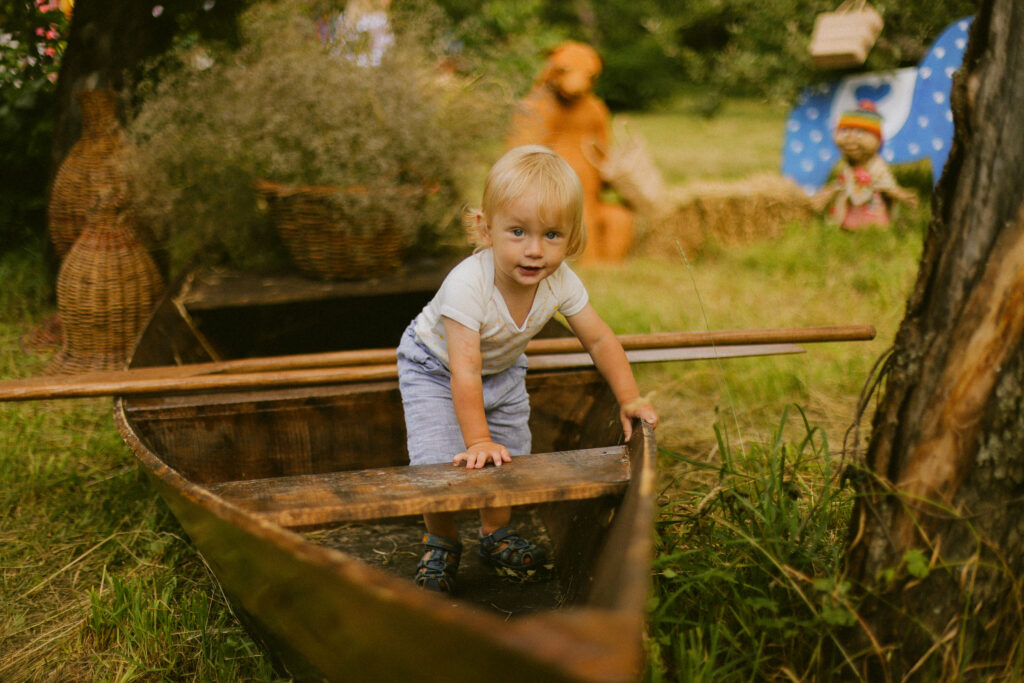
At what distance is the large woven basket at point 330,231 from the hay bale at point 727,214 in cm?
269

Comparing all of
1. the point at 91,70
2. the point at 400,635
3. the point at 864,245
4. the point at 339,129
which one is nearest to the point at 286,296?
the point at 339,129

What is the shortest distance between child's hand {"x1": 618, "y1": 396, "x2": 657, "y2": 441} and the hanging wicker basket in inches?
157

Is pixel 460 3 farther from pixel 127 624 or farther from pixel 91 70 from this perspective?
pixel 127 624

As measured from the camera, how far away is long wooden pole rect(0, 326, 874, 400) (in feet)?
7.15

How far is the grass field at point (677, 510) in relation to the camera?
1.61 metres

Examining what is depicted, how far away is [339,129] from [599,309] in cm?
162

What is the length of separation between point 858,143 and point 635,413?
3.80 meters

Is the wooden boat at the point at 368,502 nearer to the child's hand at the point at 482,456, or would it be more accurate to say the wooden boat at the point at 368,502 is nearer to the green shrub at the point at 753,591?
the child's hand at the point at 482,456

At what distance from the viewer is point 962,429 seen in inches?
54.1

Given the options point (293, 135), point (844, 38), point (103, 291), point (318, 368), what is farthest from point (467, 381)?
point (844, 38)

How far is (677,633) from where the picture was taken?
1.63m

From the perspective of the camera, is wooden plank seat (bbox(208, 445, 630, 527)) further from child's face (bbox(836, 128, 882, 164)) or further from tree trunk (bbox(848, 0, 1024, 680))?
child's face (bbox(836, 128, 882, 164))

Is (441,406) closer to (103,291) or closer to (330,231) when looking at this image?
(330,231)

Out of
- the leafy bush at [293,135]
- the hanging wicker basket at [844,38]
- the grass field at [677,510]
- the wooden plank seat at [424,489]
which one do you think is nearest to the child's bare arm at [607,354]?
the grass field at [677,510]
